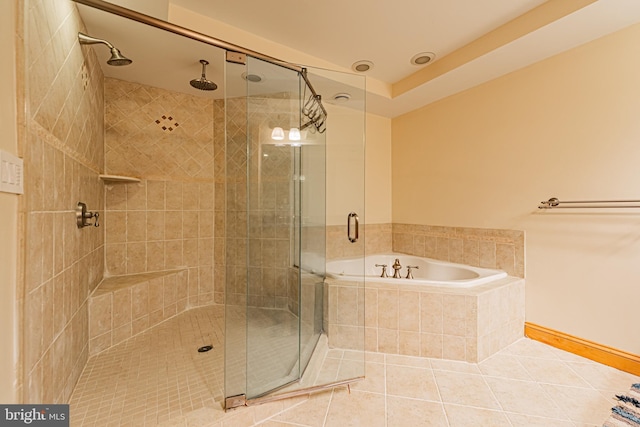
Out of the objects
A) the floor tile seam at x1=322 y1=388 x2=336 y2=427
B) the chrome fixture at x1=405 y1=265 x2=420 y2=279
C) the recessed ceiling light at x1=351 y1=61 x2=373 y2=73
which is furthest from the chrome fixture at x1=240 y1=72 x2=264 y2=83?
the chrome fixture at x1=405 y1=265 x2=420 y2=279

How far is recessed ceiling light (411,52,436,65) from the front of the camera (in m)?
2.35

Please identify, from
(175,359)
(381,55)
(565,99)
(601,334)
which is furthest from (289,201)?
(601,334)

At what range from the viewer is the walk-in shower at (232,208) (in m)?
1.66

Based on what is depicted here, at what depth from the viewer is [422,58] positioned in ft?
7.91

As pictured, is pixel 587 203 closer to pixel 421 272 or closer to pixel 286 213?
pixel 421 272

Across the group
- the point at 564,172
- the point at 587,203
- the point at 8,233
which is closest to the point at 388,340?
the point at 587,203

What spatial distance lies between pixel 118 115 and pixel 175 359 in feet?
7.37

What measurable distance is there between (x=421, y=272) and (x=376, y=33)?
7.69 ft

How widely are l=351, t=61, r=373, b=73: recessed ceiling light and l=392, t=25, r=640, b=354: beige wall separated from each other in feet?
3.16

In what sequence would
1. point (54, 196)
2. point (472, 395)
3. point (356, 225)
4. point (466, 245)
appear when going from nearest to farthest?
1. point (54, 196)
2. point (472, 395)
3. point (356, 225)
4. point (466, 245)

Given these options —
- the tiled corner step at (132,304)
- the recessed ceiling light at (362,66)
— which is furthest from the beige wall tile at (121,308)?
the recessed ceiling light at (362,66)

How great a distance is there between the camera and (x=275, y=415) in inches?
55.7

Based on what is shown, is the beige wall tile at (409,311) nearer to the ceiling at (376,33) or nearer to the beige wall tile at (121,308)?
the ceiling at (376,33)

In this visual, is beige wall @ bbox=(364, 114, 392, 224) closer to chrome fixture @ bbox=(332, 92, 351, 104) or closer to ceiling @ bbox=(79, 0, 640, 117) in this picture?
ceiling @ bbox=(79, 0, 640, 117)
